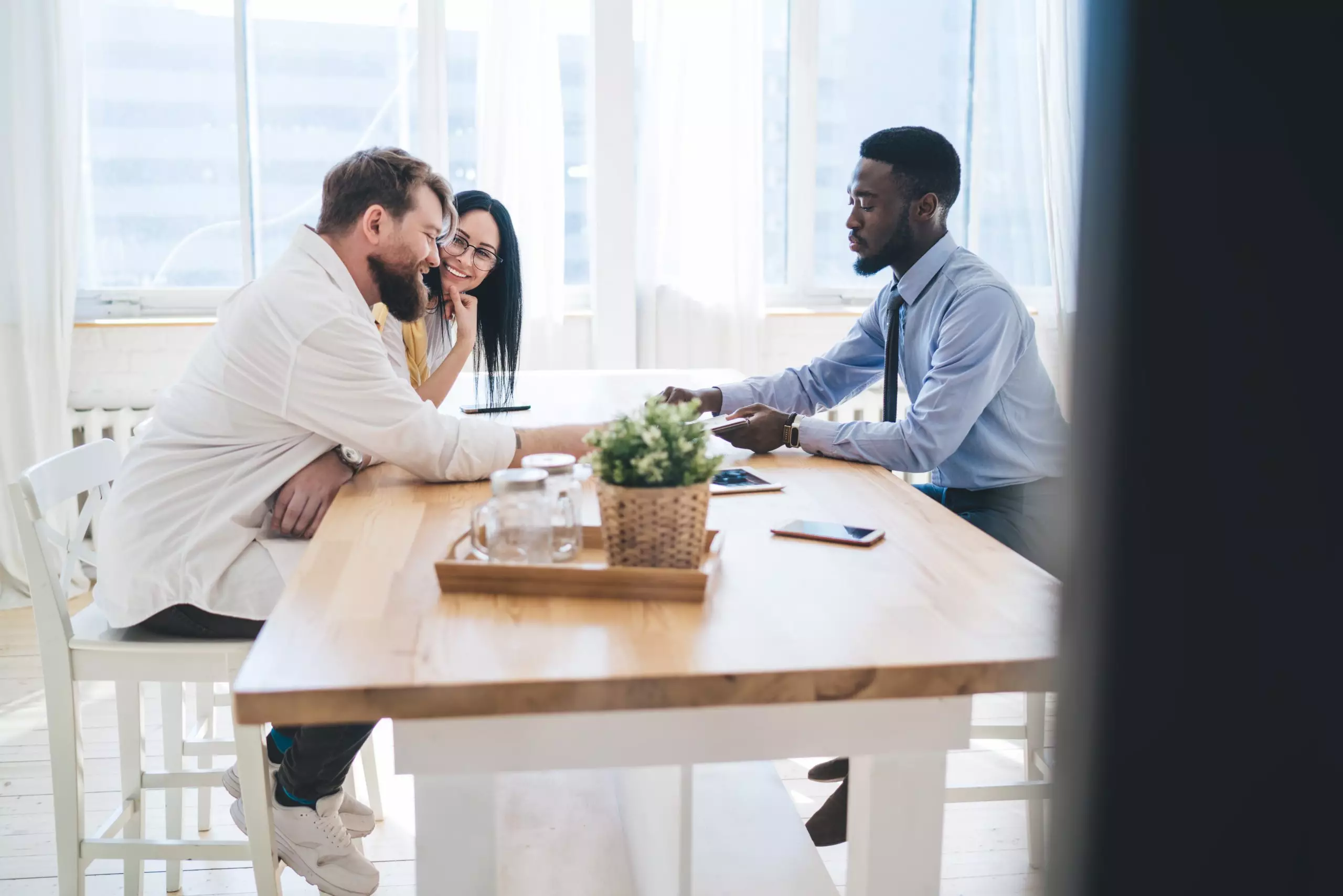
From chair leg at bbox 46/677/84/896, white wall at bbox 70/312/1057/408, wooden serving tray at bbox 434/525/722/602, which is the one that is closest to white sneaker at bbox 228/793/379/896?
chair leg at bbox 46/677/84/896

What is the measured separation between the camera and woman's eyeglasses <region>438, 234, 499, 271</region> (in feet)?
8.99

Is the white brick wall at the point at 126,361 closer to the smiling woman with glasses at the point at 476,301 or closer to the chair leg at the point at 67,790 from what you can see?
the smiling woman with glasses at the point at 476,301

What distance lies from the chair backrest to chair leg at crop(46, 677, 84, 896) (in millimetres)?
78

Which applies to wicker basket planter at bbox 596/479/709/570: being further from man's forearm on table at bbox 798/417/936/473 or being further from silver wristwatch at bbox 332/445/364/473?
man's forearm on table at bbox 798/417/936/473

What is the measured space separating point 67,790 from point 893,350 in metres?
1.66

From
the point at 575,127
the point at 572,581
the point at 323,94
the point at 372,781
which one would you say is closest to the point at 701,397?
the point at 372,781

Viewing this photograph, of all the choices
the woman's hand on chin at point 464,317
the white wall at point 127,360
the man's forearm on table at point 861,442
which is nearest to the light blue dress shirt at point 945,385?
the man's forearm on table at point 861,442

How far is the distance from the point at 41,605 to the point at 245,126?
8.25 feet

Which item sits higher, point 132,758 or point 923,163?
point 923,163

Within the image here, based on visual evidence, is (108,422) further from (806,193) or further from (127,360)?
(806,193)

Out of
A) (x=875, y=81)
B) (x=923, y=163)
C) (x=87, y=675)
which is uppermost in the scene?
(x=875, y=81)

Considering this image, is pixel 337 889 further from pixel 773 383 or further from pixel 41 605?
pixel 773 383

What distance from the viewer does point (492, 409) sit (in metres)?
2.43

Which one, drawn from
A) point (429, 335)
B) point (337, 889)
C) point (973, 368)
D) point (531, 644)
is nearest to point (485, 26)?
point (429, 335)
